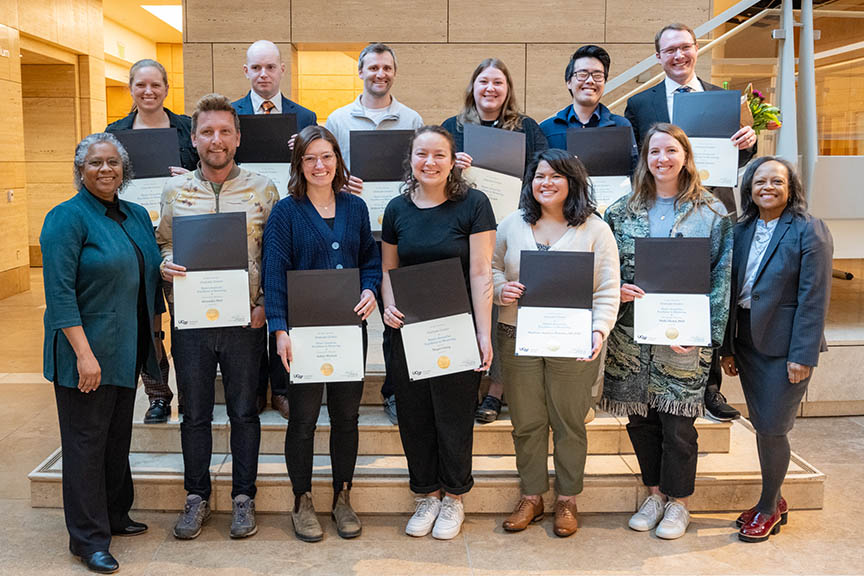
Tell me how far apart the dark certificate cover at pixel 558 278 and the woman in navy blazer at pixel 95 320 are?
4.85 feet

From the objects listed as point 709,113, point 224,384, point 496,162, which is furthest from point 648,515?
point 224,384

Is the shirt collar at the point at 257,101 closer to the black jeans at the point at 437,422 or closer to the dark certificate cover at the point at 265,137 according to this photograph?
the dark certificate cover at the point at 265,137

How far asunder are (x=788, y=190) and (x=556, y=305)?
3.47 feet

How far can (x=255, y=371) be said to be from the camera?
10.5 ft

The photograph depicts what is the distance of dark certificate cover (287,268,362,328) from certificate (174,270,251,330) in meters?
0.21

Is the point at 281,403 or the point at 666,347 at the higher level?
the point at 666,347

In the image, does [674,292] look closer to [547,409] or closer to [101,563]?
[547,409]

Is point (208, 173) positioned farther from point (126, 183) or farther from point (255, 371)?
point (255, 371)

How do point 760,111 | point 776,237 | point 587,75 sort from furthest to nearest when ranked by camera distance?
point 760,111
point 587,75
point 776,237

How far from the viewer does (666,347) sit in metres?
3.27

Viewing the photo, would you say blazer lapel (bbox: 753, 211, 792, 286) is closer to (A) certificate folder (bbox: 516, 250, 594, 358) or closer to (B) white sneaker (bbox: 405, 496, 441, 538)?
(A) certificate folder (bbox: 516, 250, 594, 358)

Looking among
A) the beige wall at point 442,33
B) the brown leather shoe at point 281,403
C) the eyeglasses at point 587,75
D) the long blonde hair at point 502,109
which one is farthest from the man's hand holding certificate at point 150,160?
the beige wall at point 442,33

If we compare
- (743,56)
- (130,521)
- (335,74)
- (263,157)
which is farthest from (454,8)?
(130,521)

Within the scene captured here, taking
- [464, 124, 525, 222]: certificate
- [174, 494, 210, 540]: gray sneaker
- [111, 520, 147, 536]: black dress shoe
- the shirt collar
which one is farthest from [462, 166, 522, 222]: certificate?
[111, 520, 147, 536]: black dress shoe
